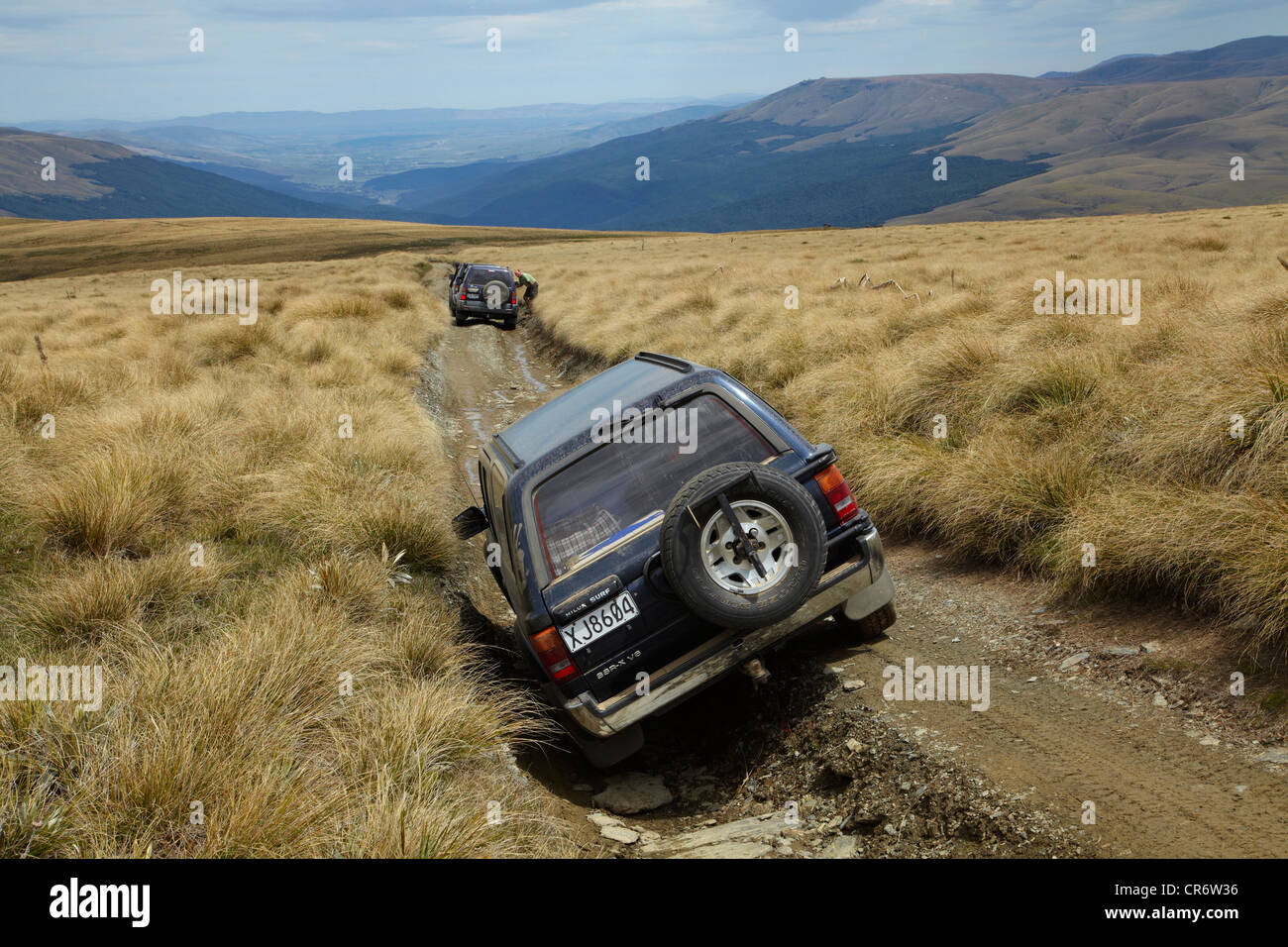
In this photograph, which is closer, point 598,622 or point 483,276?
point 598,622

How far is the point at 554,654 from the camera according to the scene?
4.12 meters

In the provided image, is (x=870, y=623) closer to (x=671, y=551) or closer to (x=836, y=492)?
(x=836, y=492)

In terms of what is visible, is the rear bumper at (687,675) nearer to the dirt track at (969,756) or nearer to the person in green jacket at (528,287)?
the dirt track at (969,756)

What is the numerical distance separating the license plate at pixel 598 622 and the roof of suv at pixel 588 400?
1.05m

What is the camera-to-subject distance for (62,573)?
4980 millimetres

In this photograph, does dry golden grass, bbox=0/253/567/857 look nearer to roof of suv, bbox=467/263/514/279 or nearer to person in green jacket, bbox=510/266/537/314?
roof of suv, bbox=467/263/514/279

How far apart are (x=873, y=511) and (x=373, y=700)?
175 inches

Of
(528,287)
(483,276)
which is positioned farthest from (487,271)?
(528,287)

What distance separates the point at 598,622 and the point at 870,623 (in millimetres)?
1796

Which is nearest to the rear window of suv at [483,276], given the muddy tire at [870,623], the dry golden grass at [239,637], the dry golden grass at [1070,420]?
the dry golden grass at [1070,420]

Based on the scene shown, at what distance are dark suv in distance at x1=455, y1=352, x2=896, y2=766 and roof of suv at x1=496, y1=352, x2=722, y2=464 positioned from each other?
0.28 feet

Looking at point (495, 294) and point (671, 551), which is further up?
point (495, 294)

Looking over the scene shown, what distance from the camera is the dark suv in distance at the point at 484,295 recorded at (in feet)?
72.7
